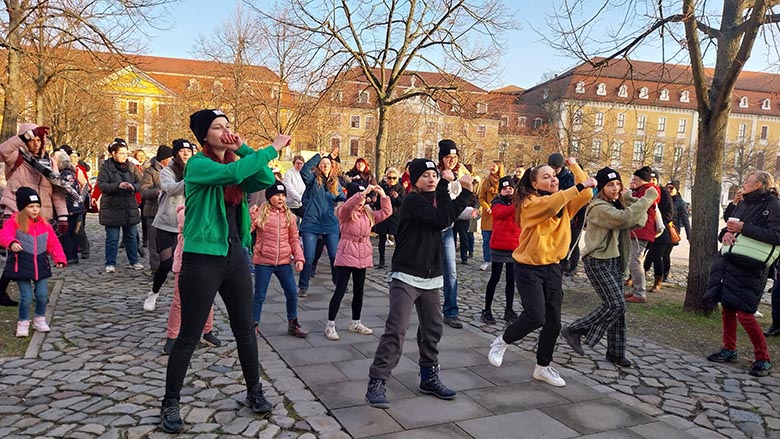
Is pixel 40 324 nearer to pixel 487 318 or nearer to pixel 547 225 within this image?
pixel 487 318

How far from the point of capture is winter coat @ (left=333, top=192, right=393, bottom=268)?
625 cm

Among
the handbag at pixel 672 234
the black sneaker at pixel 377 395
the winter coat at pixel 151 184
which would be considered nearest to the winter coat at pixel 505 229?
the black sneaker at pixel 377 395

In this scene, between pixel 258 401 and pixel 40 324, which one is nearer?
pixel 258 401

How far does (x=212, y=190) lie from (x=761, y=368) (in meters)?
5.17

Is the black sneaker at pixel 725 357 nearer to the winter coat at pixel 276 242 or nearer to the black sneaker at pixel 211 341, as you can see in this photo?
the winter coat at pixel 276 242

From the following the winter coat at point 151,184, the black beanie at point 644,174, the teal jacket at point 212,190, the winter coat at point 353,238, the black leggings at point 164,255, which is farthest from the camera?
the winter coat at point 151,184

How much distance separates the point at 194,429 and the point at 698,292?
22.5 ft

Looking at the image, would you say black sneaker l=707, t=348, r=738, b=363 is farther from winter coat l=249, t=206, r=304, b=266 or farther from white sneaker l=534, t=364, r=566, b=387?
winter coat l=249, t=206, r=304, b=266

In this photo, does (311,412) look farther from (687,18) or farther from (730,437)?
(687,18)

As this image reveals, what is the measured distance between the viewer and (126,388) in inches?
175

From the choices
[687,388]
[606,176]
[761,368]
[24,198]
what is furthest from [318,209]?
[761,368]

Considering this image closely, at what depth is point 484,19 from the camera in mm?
17312

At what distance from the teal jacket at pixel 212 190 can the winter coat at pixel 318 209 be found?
4385 mm

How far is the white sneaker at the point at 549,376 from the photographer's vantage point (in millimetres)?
4961
